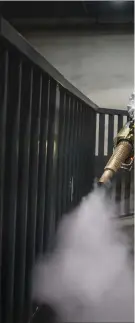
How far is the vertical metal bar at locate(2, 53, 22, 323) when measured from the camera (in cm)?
85

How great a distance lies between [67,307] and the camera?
1222mm

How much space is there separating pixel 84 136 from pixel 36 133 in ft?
3.04

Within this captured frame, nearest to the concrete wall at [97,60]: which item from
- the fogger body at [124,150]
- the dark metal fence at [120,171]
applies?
the dark metal fence at [120,171]

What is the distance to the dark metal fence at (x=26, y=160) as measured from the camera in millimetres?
819

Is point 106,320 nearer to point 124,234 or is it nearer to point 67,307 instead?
point 67,307

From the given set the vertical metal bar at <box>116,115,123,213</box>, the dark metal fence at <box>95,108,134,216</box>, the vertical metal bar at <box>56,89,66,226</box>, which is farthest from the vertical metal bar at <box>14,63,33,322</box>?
the vertical metal bar at <box>116,115,123,213</box>

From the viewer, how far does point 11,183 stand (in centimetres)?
86

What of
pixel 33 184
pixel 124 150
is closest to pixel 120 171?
pixel 124 150

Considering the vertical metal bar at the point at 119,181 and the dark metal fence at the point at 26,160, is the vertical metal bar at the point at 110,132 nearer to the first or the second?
the vertical metal bar at the point at 119,181

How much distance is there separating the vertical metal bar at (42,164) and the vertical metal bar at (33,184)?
64 millimetres

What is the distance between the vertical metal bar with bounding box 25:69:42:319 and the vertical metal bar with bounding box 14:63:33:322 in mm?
62

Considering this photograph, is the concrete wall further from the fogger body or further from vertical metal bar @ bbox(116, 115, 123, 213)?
the fogger body

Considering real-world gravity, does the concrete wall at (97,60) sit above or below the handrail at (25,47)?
above

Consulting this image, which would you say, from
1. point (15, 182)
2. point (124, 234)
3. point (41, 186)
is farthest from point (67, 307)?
point (124, 234)
